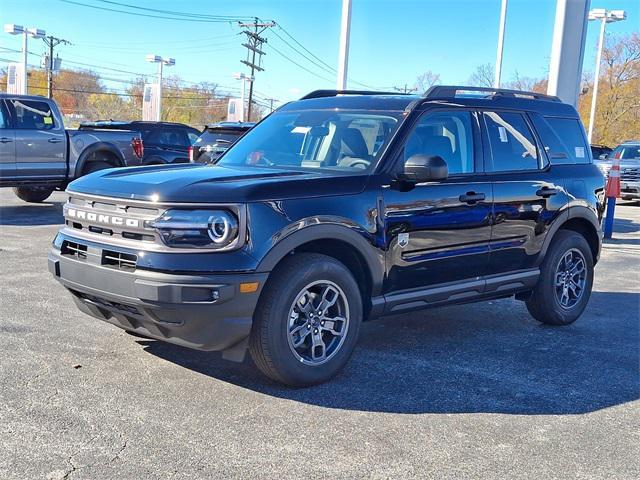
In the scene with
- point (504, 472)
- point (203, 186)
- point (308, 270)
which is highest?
point (203, 186)

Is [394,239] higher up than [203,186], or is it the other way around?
[203,186]

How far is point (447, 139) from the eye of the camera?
547 centimetres

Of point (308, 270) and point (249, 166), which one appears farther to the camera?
point (249, 166)

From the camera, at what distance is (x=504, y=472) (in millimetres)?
3496

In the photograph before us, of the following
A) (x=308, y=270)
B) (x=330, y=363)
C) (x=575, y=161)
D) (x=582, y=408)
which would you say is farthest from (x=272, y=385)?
(x=575, y=161)

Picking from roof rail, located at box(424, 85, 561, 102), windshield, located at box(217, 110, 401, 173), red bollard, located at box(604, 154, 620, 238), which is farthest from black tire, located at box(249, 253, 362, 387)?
red bollard, located at box(604, 154, 620, 238)

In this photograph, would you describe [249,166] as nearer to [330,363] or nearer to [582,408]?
[330,363]

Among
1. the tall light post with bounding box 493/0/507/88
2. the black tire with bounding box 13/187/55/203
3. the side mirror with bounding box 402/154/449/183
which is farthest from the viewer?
the tall light post with bounding box 493/0/507/88

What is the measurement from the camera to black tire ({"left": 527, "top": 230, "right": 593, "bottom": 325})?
20.6ft

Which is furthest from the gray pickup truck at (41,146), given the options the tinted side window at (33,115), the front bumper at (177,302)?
the front bumper at (177,302)

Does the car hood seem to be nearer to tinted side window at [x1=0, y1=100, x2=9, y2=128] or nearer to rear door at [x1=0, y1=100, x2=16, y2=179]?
rear door at [x1=0, y1=100, x2=16, y2=179]

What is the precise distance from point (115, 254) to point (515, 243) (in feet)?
10.8

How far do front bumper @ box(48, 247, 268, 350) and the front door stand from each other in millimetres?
1209

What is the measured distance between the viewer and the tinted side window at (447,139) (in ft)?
17.1
